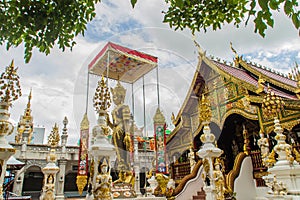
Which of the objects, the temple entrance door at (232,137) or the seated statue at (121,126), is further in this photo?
the temple entrance door at (232,137)

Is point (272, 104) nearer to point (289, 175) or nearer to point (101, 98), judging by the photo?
point (289, 175)

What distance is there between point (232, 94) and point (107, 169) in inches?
294

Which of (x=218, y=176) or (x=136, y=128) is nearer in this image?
(x=218, y=176)

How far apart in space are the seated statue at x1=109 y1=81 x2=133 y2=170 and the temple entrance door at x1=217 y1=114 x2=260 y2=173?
16.1 feet

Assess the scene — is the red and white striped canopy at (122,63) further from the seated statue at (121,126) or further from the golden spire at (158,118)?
the golden spire at (158,118)

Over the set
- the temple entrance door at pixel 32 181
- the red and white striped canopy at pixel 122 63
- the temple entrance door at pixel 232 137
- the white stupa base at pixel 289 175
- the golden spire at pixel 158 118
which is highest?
the red and white striped canopy at pixel 122 63

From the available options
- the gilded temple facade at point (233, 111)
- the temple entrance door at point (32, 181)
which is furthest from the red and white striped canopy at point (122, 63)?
the temple entrance door at point (32, 181)

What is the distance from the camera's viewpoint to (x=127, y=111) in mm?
10422

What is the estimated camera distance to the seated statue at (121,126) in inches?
386

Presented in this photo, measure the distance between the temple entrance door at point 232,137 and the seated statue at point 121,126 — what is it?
491 cm

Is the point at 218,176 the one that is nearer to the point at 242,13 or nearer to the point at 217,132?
the point at 242,13

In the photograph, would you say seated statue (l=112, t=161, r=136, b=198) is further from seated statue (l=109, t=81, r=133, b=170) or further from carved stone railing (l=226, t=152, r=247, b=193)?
carved stone railing (l=226, t=152, r=247, b=193)

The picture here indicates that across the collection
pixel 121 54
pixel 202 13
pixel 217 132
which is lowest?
pixel 217 132

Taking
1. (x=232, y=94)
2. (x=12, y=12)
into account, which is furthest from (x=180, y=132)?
(x=12, y=12)
